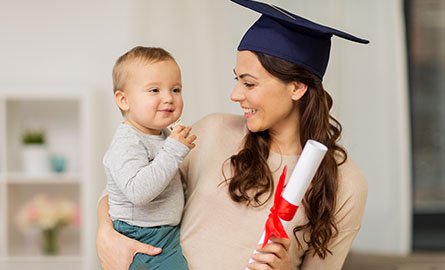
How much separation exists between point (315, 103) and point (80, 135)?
2.64m

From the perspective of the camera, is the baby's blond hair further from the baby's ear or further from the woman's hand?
the woman's hand

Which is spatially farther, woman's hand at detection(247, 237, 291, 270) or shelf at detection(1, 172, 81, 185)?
shelf at detection(1, 172, 81, 185)

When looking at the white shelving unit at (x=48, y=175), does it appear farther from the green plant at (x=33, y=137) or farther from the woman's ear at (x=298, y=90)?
the woman's ear at (x=298, y=90)

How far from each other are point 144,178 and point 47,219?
2.59 meters

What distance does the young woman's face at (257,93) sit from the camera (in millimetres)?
2260

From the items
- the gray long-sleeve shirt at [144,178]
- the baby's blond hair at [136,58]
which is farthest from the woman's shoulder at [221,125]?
the baby's blond hair at [136,58]

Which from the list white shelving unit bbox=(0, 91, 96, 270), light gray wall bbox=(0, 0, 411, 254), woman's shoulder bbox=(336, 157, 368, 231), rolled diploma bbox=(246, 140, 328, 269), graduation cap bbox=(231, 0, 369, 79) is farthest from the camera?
white shelving unit bbox=(0, 91, 96, 270)

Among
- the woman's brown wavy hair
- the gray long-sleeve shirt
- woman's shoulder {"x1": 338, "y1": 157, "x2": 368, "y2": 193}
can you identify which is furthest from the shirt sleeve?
woman's shoulder {"x1": 338, "y1": 157, "x2": 368, "y2": 193}

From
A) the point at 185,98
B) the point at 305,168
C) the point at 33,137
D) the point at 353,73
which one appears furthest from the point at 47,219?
the point at 305,168

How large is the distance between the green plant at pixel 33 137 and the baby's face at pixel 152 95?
244cm

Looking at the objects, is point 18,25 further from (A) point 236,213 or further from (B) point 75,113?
(A) point 236,213

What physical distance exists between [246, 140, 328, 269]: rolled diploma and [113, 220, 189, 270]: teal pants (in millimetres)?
478

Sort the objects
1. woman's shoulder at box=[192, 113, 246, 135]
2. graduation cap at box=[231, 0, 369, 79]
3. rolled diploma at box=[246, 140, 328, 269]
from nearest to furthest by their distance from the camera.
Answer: rolled diploma at box=[246, 140, 328, 269] → graduation cap at box=[231, 0, 369, 79] → woman's shoulder at box=[192, 113, 246, 135]

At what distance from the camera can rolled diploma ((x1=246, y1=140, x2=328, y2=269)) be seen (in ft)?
6.17
